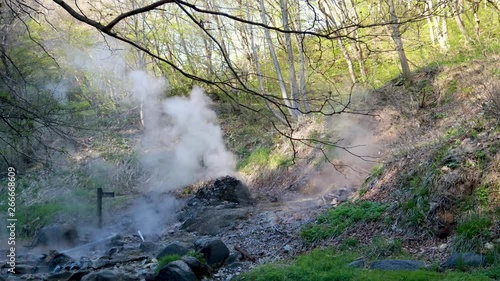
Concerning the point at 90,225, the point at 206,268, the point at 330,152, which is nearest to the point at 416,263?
the point at 206,268

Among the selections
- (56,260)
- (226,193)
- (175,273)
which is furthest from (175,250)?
(226,193)

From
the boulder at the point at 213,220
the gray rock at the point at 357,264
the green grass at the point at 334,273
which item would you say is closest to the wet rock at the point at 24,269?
the boulder at the point at 213,220

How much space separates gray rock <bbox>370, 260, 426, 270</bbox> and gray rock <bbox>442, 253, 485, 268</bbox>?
0.30 metres

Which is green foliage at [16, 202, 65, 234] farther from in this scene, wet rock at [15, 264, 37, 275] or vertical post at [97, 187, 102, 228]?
wet rock at [15, 264, 37, 275]

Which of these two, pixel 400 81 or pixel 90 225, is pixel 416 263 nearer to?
pixel 400 81

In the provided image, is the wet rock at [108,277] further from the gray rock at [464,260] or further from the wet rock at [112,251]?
the gray rock at [464,260]

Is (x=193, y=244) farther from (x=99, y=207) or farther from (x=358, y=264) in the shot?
(x=99, y=207)

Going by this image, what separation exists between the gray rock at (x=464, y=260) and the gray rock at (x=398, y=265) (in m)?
0.30

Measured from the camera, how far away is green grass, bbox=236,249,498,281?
4746mm

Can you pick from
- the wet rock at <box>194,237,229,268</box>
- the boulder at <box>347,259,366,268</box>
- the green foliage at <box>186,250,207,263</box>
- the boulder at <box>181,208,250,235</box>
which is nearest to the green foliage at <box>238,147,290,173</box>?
the boulder at <box>181,208,250,235</box>

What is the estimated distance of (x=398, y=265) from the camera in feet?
18.0

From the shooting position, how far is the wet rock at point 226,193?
13438 mm

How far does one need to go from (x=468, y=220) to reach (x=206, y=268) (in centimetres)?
404

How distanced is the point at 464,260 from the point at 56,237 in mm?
11327
